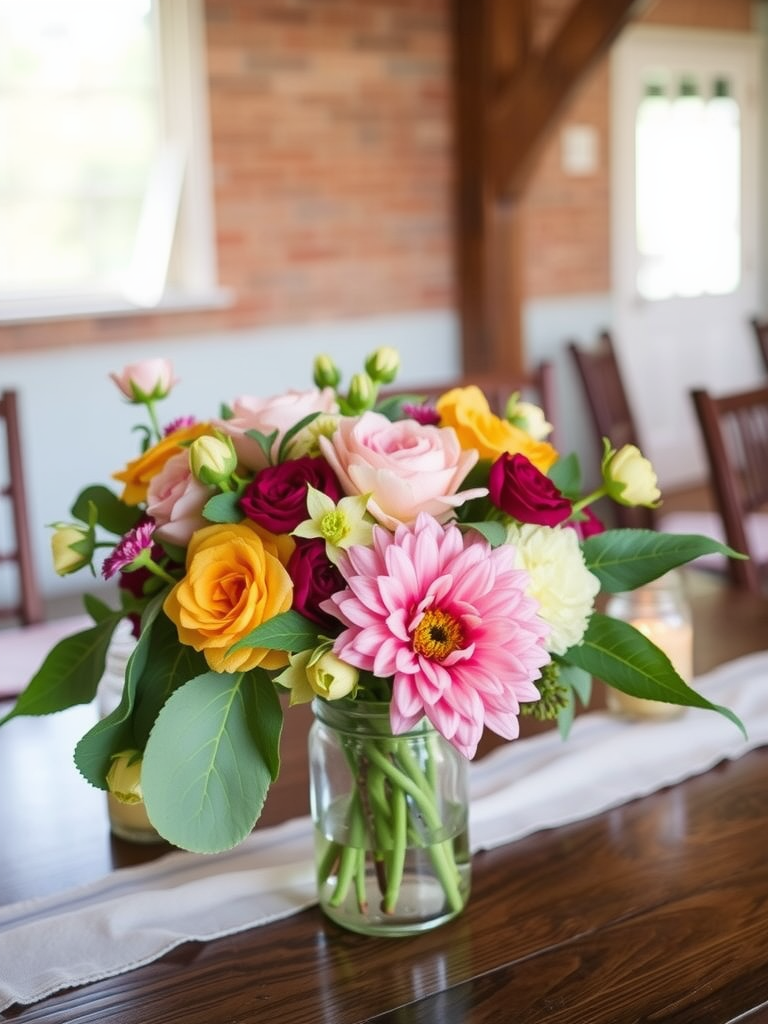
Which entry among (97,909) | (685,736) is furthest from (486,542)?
(685,736)

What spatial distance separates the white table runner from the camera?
102cm

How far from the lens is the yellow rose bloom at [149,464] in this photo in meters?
1.04

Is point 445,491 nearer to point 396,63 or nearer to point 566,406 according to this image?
point 396,63

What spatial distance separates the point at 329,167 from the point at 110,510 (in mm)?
3658

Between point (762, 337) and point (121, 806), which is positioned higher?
point (762, 337)

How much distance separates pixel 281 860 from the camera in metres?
1.15

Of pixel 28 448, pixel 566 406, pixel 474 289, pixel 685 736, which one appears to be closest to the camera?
pixel 685 736

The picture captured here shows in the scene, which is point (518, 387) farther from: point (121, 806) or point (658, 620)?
point (121, 806)

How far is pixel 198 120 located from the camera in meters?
4.19

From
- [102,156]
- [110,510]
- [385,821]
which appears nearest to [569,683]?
[385,821]

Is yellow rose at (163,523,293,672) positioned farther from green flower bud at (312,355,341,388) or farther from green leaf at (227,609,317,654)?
green flower bud at (312,355,341,388)

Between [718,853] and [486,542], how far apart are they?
0.41 m

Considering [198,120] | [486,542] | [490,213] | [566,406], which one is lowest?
[566,406]

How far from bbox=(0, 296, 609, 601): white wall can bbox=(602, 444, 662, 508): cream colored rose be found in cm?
290
